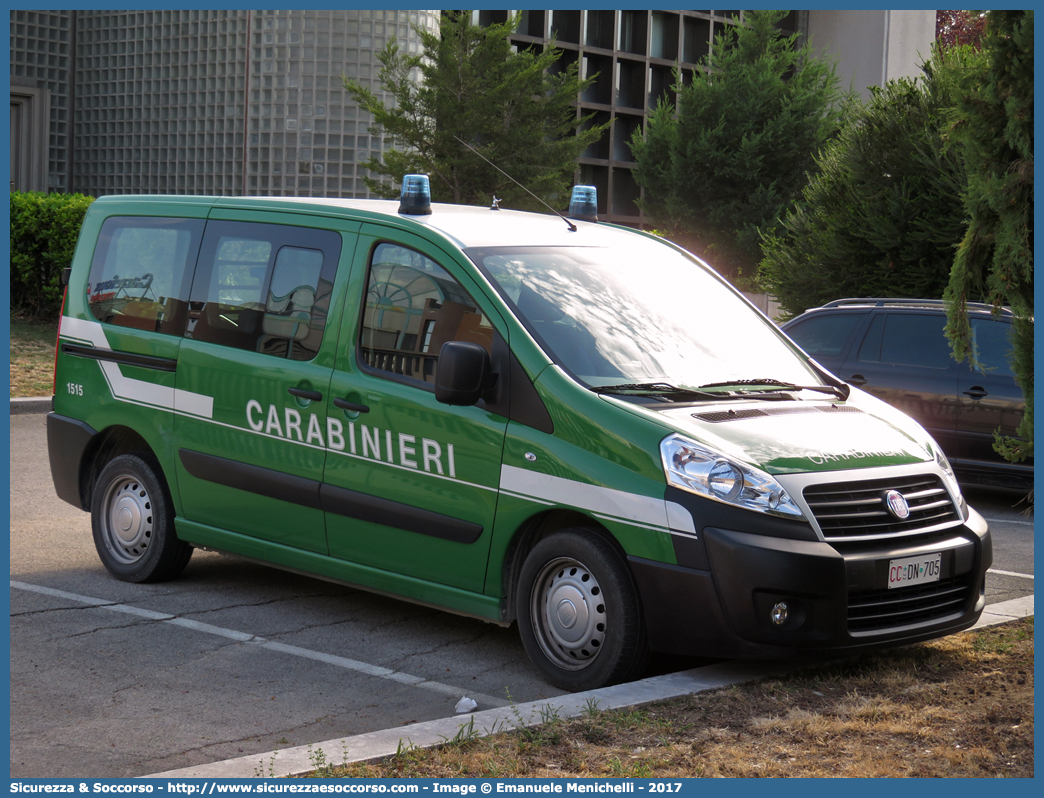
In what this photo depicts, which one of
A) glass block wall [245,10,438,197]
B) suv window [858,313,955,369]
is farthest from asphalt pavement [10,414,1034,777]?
glass block wall [245,10,438,197]

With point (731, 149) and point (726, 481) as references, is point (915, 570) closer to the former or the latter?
point (726, 481)

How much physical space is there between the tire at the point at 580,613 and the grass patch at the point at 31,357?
10.3m

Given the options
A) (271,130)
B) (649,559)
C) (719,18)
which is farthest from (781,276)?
(719,18)

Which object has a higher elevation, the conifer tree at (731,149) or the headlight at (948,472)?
the conifer tree at (731,149)

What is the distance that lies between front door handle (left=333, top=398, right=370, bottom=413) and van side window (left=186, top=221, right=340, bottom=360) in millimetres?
323

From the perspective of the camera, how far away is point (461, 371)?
507 centimetres

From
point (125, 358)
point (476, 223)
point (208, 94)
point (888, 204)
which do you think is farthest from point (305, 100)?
point (476, 223)

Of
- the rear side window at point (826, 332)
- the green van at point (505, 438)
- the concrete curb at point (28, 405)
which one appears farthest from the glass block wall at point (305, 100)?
the green van at point (505, 438)

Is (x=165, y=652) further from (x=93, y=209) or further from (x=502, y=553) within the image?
(x=93, y=209)

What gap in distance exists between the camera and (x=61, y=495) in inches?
280

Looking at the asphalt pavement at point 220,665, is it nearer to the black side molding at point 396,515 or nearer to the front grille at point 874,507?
the black side molding at point 396,515

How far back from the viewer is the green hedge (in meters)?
17.5

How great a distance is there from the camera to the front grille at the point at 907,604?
4.78 metres

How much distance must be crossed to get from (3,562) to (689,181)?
2227 cm
